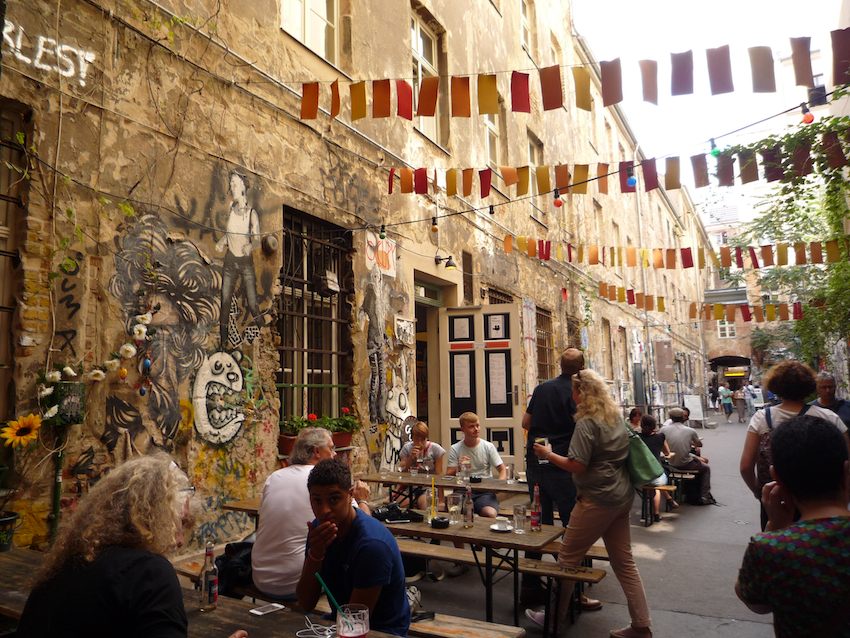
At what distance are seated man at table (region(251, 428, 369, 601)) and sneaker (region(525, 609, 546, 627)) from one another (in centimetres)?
206

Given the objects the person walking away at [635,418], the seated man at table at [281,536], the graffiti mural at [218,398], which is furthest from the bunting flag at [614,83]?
the person walking away at [635,418]

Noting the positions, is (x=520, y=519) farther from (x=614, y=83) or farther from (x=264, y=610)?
(x=614, y=83)

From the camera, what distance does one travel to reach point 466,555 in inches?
200

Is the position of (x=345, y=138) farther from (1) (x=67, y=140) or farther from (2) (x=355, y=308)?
(1) (x=67, y=140)

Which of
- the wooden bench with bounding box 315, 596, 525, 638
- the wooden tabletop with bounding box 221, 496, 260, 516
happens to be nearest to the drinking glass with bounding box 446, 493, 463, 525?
the wooden bench with bounding box 315, 596, 525, 638

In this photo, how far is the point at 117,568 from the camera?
1843 mm

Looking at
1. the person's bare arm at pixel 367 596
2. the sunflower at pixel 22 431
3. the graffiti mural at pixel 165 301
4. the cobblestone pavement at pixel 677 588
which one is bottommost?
the cobblestone pavement at pixel 677 588

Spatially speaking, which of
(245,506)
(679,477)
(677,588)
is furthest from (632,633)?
(679,477)

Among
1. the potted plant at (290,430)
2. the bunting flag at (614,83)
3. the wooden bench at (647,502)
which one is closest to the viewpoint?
the bunting flag at (614,83)

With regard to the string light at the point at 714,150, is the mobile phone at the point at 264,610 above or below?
below

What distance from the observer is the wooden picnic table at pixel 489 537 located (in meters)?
4.07

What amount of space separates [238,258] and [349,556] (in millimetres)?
3848

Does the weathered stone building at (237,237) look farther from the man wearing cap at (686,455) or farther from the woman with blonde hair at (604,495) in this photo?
the woman with blonde hair at (604,495)

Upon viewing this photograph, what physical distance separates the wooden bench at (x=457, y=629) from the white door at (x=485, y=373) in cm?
648
